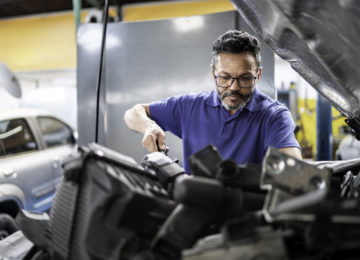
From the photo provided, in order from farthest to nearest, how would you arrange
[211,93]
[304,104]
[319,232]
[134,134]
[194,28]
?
[304,104]
[134,134]
[194,28]
[211,93]
[319,232]

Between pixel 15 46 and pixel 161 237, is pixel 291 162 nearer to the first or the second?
pixel 161 237

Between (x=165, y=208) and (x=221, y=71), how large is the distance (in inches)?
32.5

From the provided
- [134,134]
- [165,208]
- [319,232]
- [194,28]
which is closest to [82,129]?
[134,134]

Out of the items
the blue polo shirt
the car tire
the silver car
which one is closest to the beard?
the blue polo shirt

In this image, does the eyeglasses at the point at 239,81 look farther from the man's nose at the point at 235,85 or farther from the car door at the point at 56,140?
the car door at the point at 56,140

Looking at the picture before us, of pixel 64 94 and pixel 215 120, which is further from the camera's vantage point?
pixel 64 94

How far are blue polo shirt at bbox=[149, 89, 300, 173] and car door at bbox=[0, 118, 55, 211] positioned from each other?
1.69 metres

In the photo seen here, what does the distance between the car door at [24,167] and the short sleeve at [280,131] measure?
7.09ft

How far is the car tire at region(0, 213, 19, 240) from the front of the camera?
A: 7.98ft

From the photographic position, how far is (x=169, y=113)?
5.74 ft

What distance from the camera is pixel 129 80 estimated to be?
2.83 m

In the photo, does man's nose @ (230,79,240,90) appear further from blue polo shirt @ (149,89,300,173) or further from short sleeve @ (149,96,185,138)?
short sleeve @ (149,96,185,138)

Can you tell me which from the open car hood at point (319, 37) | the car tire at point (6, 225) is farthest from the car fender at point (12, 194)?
the open car hood at point (319, 37)

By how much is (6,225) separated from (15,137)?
2.71 feet
